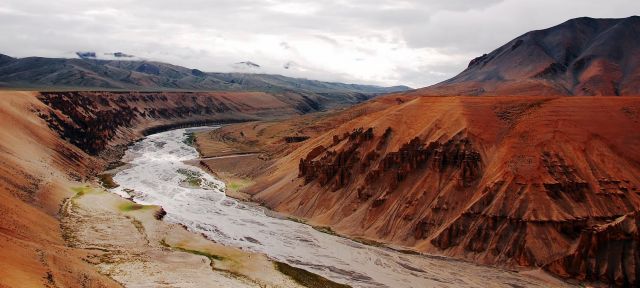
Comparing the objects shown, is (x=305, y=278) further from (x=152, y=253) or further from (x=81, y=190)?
(x=81, y=190)

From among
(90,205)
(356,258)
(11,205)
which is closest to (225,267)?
(356,258)

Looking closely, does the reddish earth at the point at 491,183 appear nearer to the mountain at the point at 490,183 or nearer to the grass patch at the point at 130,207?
the mountain at the point at 490,183

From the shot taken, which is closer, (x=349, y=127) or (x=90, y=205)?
(x=90, y=205)

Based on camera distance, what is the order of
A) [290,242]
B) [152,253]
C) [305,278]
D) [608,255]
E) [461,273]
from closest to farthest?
1. [305,278]
2. [608,255]
3. [152,253]
4. [461,273]
5. [290,242]

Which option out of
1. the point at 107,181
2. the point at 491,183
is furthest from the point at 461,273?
the point at 107,181

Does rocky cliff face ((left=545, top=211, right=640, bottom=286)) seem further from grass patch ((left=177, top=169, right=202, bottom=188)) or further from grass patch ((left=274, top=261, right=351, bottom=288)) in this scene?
grass patch ((left=177, top=169, right=202, bottom=188))

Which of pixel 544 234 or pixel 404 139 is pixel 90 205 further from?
pixel 544 234

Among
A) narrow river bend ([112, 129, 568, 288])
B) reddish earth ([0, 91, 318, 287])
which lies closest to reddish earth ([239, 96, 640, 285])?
narrow river bend ([112, 129, 568, 288])
